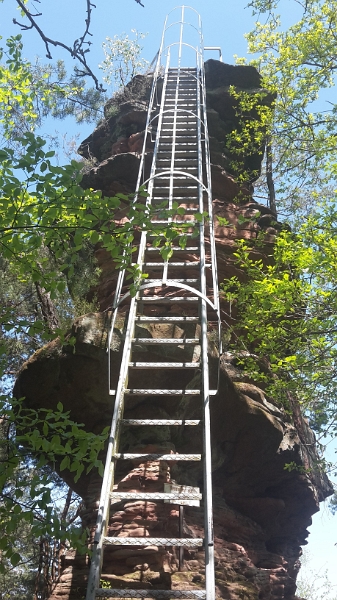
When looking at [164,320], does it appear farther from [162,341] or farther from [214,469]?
[214,469]

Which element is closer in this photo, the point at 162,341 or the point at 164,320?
the point at 162,341

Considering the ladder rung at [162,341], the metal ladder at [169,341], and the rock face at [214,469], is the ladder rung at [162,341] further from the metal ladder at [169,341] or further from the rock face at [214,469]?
the rock face at [214,469]

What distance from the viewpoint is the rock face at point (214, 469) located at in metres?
5.76

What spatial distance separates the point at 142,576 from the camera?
5.25 metres

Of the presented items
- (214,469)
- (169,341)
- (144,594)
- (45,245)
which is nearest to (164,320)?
(169,341)

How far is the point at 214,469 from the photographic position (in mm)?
8016

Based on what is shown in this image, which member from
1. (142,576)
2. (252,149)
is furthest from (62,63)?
(142,576)

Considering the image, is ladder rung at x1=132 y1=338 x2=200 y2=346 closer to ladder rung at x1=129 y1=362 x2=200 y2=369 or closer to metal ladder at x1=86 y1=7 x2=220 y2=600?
metal ladder at x1=86 y1=7 x2=220 y2=600

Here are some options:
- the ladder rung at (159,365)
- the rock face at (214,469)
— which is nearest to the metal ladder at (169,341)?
the ladder rung at (159,365)

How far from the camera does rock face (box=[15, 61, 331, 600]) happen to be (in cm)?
576

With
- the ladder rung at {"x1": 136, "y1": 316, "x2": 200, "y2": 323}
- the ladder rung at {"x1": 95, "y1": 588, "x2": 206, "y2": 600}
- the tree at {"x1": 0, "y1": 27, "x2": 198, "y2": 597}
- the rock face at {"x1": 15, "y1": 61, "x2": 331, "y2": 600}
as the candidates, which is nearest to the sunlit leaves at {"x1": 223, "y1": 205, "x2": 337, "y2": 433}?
the rock face at {"x1": 15, "y1": 61, "x2": 331, "y2": 600}

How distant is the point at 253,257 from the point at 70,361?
4456mm

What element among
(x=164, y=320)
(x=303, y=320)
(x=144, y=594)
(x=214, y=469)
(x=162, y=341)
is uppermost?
(x=303, y=320)

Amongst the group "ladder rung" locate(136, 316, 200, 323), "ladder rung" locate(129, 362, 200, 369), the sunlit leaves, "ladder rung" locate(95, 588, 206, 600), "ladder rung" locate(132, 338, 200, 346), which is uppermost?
the sunlit leaves
